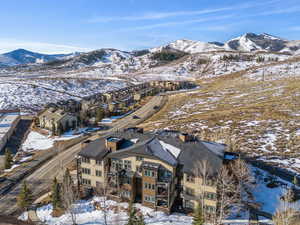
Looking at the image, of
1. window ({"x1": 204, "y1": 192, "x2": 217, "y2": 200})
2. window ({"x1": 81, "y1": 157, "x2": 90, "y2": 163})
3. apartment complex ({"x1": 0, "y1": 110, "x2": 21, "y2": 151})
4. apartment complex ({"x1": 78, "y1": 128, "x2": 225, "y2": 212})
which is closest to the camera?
window ({"x1": 204, "y1": 192, "x2": 217, "y2": 200})

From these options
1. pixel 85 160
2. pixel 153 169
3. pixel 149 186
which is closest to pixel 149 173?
pixel 153 169

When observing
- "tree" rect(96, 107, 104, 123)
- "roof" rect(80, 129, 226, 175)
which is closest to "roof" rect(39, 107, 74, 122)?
"tree" rect(96, 107, 104, 123)

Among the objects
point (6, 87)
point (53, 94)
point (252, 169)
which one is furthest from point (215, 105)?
point (6, 87)

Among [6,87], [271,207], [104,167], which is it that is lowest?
[271,207]

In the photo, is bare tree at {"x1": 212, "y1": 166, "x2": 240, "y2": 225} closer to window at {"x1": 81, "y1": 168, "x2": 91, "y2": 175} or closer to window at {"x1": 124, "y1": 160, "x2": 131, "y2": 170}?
window at {"x1": 124, "y1": 160, "x2": 131, "y2": 170}

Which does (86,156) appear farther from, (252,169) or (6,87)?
→ (6,87)
